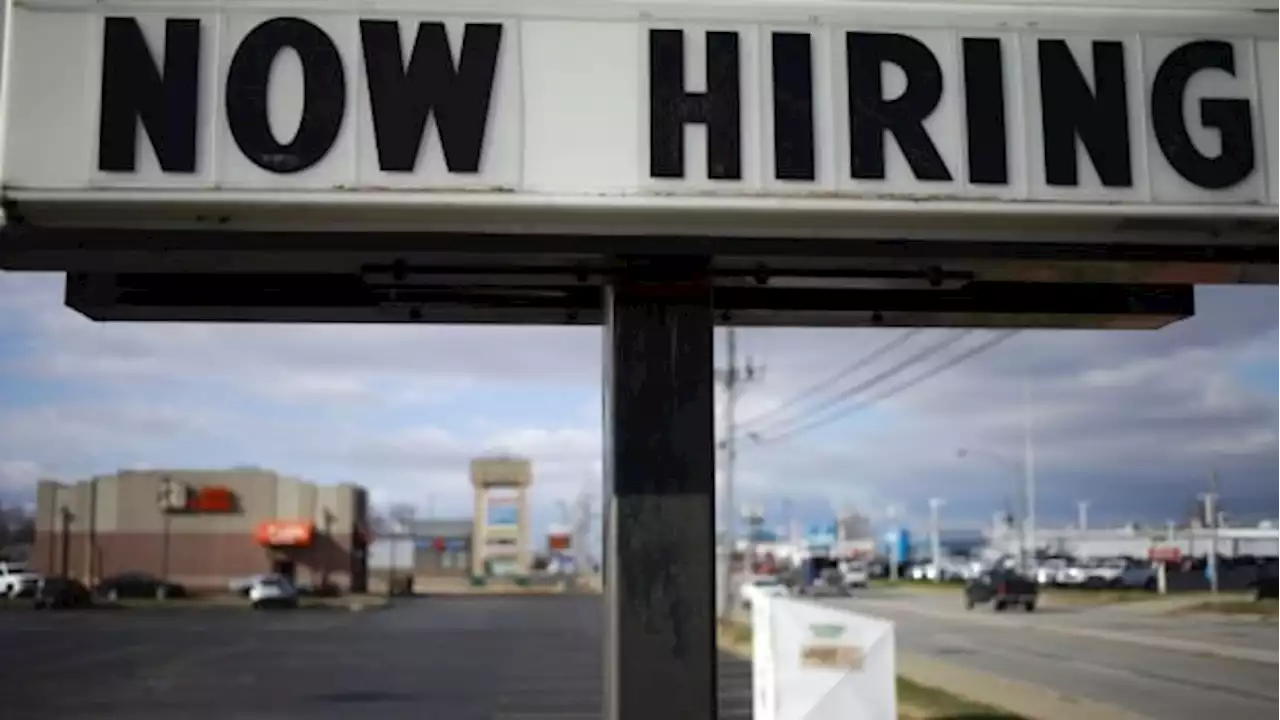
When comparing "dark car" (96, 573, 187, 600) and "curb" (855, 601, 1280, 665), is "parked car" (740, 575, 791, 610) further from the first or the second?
"dark car" (96, 573, 187, 600)

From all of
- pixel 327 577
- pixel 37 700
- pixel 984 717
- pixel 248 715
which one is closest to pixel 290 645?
pixel 37 700

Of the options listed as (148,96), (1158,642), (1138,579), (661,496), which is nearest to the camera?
(148,96)

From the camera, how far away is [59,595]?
202 ft

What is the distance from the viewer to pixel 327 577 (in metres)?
79.4

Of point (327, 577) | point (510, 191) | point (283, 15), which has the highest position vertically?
point (283, 15)

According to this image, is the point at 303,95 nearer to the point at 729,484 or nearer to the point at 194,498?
the point at 729,484

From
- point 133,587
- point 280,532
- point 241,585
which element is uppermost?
point 280,532

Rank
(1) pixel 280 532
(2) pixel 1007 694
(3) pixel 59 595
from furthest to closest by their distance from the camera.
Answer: (1) pixel 280 532 → (3) pixel 59 595 → (2) pixel 1007 694

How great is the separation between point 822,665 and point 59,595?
60147 mm

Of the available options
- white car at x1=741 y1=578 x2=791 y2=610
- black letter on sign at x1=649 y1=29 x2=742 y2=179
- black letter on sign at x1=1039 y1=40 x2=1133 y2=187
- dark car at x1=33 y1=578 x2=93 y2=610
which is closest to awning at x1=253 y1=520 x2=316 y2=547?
dark car at x1=33 y1=578 x2=93 y2=610

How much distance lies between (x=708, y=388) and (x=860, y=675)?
283 centimetres

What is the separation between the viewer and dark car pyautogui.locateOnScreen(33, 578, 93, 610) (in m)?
60.7

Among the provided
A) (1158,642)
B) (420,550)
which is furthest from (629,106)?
(420,550)

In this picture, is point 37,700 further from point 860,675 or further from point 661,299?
point 661,299
